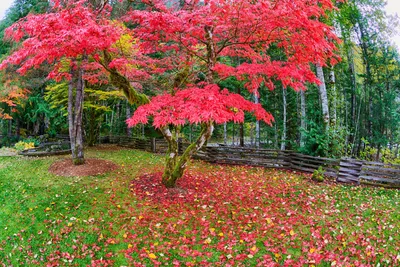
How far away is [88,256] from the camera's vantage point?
16.4ft

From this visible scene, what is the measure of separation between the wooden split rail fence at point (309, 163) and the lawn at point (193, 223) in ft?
1.92

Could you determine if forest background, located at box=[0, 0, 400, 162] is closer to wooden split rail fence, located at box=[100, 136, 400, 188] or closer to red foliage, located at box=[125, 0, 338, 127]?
wooden split rail fence, located at box=[100, 136, 400, 188]

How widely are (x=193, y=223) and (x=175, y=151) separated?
2.47 m

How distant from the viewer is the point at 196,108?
18.3 feet

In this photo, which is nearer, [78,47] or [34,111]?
[78,47]

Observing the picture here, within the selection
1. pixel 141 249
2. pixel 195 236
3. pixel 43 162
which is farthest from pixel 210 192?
pixel 43 162

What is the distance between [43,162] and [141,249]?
8.79 m

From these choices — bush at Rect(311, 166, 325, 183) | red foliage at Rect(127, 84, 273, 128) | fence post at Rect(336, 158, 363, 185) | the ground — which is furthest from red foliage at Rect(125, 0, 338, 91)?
the ground

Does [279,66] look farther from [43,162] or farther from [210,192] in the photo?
[43,162]

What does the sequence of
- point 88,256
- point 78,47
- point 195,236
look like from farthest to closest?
point 78,47
point 195,236
point 88,256

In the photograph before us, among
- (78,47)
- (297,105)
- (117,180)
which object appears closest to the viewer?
(78,47)

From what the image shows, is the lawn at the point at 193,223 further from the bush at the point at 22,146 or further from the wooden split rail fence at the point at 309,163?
the bush at the point at 22,146

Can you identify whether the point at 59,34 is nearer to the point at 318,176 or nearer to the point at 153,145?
the point at 318,176

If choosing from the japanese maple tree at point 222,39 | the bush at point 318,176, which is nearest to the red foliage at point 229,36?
the japanese maple tree at point 222,39
